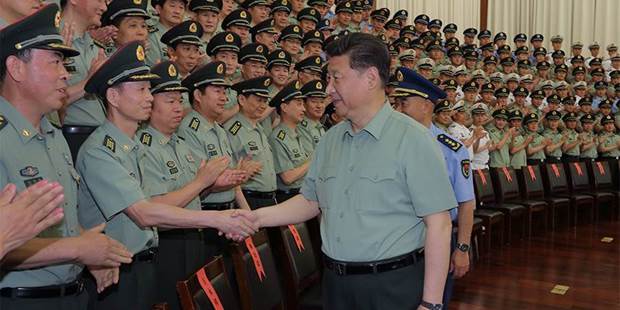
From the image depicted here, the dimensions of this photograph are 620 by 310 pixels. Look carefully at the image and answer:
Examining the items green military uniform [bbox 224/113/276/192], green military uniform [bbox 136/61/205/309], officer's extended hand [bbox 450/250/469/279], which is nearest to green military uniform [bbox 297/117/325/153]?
green military uniform [bbox 224/113/276/192]

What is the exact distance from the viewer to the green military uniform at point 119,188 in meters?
2.23

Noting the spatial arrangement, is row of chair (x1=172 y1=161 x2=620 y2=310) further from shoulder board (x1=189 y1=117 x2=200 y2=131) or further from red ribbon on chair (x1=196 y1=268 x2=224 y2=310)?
shoulder board (x1=189 y1=117 x2=200 y2=131)

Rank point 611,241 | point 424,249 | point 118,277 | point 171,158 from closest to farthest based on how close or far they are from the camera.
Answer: point 424,249 < point 118,277 < point 171,158 < point 611,241

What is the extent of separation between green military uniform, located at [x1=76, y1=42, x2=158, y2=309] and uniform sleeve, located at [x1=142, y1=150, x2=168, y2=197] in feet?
0.75

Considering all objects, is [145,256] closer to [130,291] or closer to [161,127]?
[130,291]

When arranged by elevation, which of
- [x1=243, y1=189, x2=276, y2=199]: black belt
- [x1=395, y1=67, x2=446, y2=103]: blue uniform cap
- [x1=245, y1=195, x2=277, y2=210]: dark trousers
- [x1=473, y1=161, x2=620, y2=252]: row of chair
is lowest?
[x1=473, y1=161, x2=620, y2=252]: row of chair

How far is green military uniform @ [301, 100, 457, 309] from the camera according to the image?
72.6 inches

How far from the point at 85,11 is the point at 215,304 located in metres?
1.74

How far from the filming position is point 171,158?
9.64ft

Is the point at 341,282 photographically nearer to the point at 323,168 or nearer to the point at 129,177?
the point at 323,168

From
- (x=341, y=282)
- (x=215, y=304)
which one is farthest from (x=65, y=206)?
(x=341, y=282)

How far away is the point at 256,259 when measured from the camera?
2.53 metres

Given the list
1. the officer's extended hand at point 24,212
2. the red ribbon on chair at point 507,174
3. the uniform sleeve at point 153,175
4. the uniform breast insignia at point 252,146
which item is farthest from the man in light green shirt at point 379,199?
the red ribbon on chair at point 507,174

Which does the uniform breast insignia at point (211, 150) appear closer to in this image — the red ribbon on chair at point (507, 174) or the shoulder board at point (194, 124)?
the shoulder board at point (194, 124)
